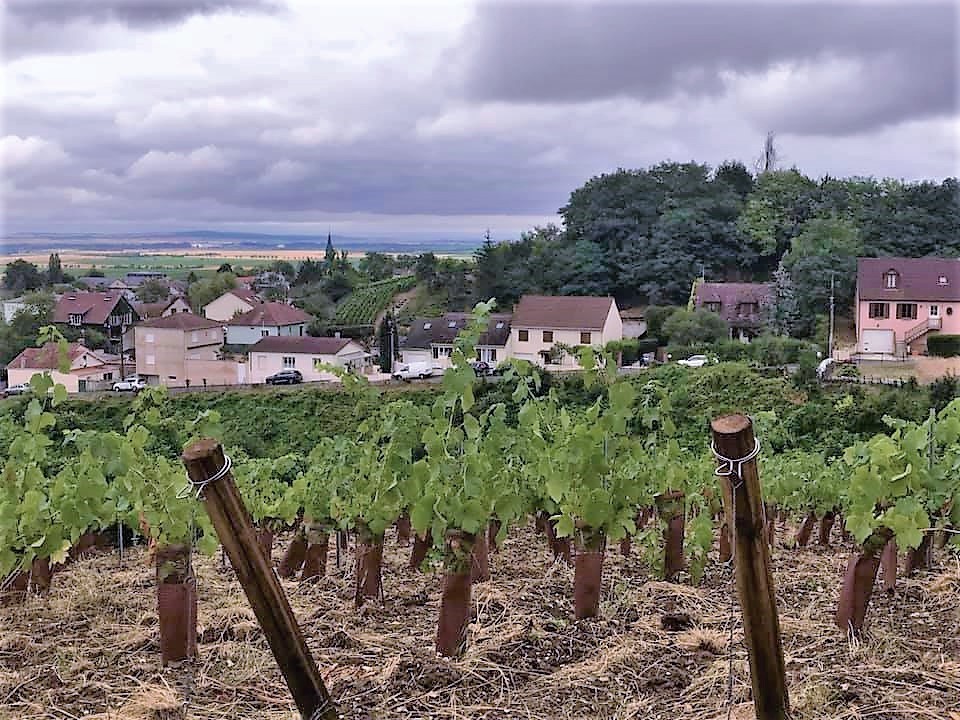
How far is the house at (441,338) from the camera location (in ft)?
29.6

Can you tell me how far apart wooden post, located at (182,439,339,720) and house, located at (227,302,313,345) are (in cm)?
968

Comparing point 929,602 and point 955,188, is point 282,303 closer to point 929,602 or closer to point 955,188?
point 955,188

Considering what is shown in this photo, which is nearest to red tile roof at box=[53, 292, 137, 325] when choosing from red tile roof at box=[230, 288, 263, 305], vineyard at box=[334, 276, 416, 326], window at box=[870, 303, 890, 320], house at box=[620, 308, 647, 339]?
red tile roof at box=[230, 288, 263, 305]

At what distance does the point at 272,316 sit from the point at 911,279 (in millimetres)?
7733

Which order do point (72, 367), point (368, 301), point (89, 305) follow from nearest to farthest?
point (72, 367) < point (89, 305) < point (368, 301)

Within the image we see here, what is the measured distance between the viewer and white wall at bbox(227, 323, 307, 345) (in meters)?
10.8

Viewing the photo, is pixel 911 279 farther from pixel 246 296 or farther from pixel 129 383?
pixel 129 383

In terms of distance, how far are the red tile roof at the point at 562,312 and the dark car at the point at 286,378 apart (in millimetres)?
3460

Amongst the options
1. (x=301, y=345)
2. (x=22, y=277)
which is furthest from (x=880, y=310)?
(x=22, y=277)

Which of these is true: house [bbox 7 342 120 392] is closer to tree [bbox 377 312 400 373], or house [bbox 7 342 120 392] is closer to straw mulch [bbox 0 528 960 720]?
straw mulch [bbox 0 528 960 720]

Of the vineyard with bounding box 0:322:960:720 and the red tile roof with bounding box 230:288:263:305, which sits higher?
the red tile roof with bounding box 230:288:263:305

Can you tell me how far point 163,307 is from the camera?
9.50 meters

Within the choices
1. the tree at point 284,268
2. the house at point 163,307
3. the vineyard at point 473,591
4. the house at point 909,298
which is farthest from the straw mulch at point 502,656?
the tree at point 284,268

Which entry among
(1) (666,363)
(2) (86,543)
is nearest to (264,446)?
(1) (666,363)
